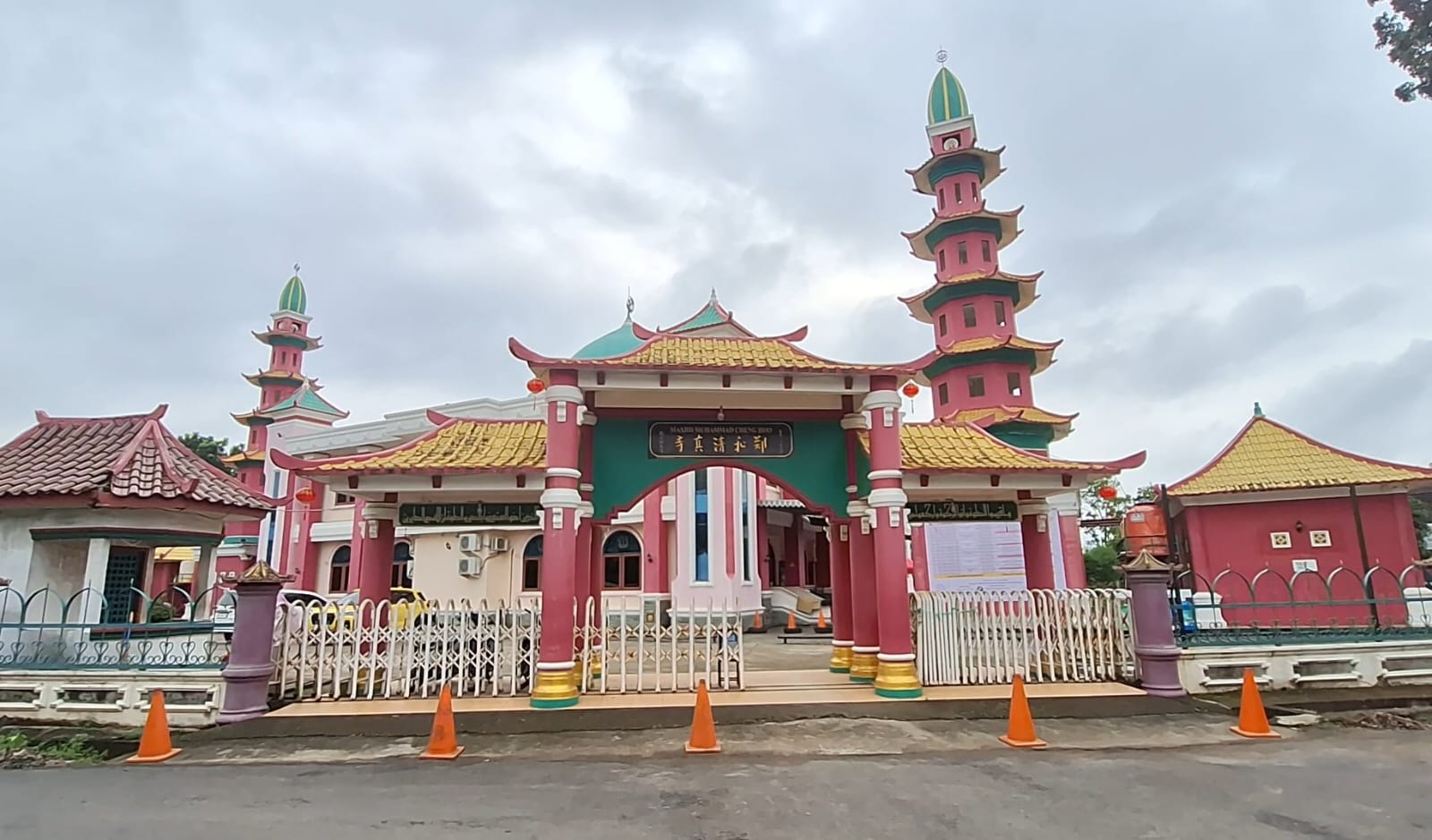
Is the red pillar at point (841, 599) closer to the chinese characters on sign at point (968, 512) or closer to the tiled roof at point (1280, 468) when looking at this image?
the chinese characters on sign at point (968, 512)

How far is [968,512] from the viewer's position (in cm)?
1190

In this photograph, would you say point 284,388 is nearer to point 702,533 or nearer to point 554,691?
point 702,533

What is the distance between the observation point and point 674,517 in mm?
22266

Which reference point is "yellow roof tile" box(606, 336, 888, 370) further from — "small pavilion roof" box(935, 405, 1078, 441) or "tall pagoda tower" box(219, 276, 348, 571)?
"tall pagoda tower" box(219, 276, 348, 571)

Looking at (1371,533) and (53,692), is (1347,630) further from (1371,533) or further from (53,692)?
(53,692)

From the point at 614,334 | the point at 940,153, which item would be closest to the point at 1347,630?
the point at 940,153

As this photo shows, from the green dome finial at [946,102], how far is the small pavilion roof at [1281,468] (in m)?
15.1

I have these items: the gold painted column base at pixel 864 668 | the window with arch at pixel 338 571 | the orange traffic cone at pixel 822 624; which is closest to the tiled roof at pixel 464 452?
the gold painted column base at pixel 864 668

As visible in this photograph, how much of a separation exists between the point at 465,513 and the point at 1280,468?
48.2ft

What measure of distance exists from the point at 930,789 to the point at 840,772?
83 centimetres

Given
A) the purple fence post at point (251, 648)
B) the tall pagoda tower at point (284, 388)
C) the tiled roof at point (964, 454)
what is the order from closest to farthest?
the purple fence post at point (251, 648) < the tiled roof at point (964, 454) < the tall pagoda tower at point (284, 388)

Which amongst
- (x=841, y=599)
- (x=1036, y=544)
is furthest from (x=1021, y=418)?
(x=841, y=599)

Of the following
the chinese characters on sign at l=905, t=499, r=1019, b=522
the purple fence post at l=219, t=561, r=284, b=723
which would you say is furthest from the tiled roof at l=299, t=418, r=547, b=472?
the chinese characters on sign at l=905, t=499, r=1019, b=522

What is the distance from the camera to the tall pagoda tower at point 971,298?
73.4ft
